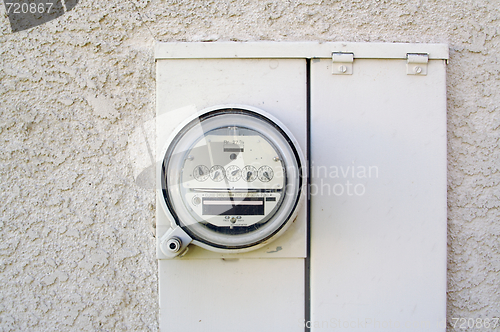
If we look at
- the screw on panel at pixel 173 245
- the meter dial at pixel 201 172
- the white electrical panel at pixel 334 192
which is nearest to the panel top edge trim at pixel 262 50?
the white electrical panel at pixel 334 192

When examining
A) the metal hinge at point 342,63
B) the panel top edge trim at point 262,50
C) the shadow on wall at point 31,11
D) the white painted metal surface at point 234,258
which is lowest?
the white painted metal surface at point 234,258

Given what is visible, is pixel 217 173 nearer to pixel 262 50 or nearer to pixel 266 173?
pixel 266 173

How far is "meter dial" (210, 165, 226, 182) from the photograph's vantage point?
596 millimetres

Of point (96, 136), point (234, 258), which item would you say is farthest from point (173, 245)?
point (96, 136)

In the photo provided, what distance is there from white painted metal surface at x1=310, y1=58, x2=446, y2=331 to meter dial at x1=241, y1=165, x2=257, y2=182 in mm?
137

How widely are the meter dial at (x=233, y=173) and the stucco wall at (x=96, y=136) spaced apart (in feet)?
0.66

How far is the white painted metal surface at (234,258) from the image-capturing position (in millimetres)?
641

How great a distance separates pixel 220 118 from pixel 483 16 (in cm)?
65

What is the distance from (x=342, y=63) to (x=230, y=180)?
354mm

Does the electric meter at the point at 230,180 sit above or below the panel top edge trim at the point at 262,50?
below

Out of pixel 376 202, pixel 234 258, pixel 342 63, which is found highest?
pixel 342 63

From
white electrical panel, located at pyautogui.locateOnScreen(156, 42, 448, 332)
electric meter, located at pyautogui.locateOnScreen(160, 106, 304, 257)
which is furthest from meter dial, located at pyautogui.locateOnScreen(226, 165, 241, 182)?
white electrical panel, located at pyautogui.locateOnScreen(156, 42, 448, 332)

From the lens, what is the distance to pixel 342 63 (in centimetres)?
66

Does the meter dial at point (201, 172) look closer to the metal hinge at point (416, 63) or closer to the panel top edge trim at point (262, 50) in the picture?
the panel top edge trim at point (262, 50)
